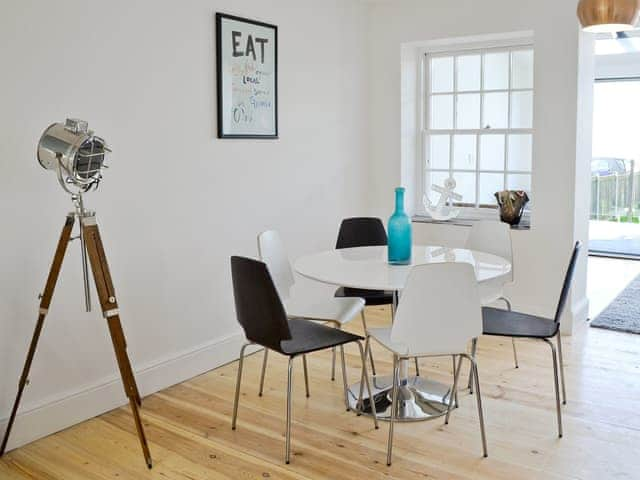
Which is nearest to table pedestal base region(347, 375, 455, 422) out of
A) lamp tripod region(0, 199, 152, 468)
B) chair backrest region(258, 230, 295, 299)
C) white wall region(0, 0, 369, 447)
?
chair backrest region(258, 230, 295, 299)

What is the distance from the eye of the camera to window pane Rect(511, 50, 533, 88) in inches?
198

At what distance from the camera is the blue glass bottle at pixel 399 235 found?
334cm

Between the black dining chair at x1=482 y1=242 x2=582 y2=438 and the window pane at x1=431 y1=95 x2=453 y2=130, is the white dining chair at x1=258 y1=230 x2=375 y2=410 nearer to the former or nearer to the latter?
the black dining chair at x1=482 y1=242 x2=582 y2=438

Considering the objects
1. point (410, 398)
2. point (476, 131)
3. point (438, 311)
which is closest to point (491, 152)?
point (476, 131)

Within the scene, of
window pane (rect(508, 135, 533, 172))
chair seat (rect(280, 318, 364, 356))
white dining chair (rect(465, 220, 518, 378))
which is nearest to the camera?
chair seat (rect(280, 318, 364, 356))

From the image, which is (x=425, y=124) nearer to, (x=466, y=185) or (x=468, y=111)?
(x=468, y=111)

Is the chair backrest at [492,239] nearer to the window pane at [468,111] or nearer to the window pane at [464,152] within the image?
the window pane at [464,152]

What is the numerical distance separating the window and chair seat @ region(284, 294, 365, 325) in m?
2.07

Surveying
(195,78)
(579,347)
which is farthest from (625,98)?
(195,78)

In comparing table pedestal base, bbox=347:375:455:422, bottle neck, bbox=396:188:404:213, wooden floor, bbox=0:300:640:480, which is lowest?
wooden floor, bbox=0:300:640:480

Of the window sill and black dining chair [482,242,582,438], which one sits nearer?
black dining chair [482,242,582,438]

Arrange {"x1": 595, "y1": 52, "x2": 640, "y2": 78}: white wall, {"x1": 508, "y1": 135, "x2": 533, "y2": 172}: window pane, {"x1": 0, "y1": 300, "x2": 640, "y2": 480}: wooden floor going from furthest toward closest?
{"x1": 595, "y1": 52, "x2": 640, "y2": 78}: white wall
{"x1": 508, "y1": 135, "x2": 533, "y2": 172}: window pane
{"x1": 0, "y1": 300, "x2": 640, "y2": 480}: wooden floor

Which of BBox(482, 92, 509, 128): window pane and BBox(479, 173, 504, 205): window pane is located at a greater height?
BBox(482, 92, 509, 128): window pane

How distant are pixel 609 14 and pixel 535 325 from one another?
4.72ft
